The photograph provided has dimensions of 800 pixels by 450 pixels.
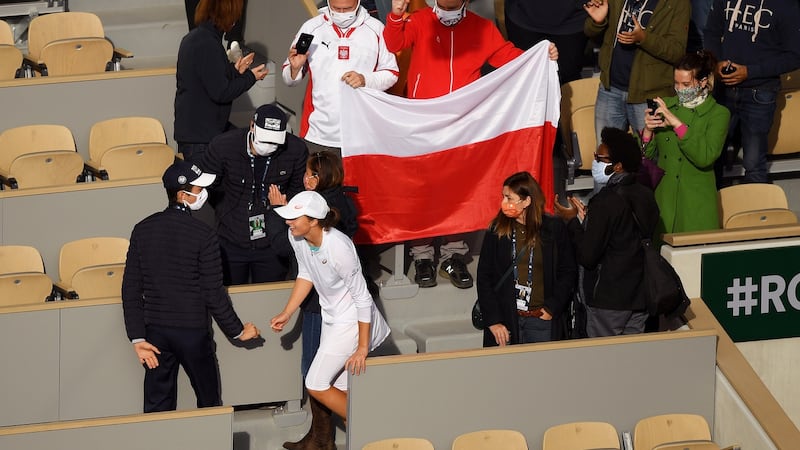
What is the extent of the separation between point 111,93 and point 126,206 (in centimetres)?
178

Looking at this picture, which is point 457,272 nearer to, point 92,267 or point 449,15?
point 449,15

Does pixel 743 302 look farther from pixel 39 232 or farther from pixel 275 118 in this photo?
pixel 39 232

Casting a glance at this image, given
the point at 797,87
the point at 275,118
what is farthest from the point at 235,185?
the point at 797,87

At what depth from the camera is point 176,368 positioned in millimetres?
9086

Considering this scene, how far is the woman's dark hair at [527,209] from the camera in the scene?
8.77m

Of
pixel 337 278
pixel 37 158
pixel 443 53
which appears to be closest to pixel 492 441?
pixel 337 278

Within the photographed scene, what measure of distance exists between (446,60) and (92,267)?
277cm

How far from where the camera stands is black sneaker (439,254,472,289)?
1027 cm

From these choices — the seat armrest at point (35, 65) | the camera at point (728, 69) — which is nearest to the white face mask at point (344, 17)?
the camera at point (728, 69)

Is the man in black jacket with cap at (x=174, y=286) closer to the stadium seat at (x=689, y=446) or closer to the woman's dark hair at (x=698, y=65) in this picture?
the stadium seat at (x=689, y=446)

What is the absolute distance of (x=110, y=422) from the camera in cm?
834

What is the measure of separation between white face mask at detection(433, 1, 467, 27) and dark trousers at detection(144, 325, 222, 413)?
108 inches

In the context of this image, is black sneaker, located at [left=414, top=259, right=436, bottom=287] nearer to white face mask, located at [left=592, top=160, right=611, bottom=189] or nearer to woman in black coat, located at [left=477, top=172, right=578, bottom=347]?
woman in black coat, located at [left=477, top=172, right=578, bottom=347]

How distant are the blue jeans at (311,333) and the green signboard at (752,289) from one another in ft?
8.33
